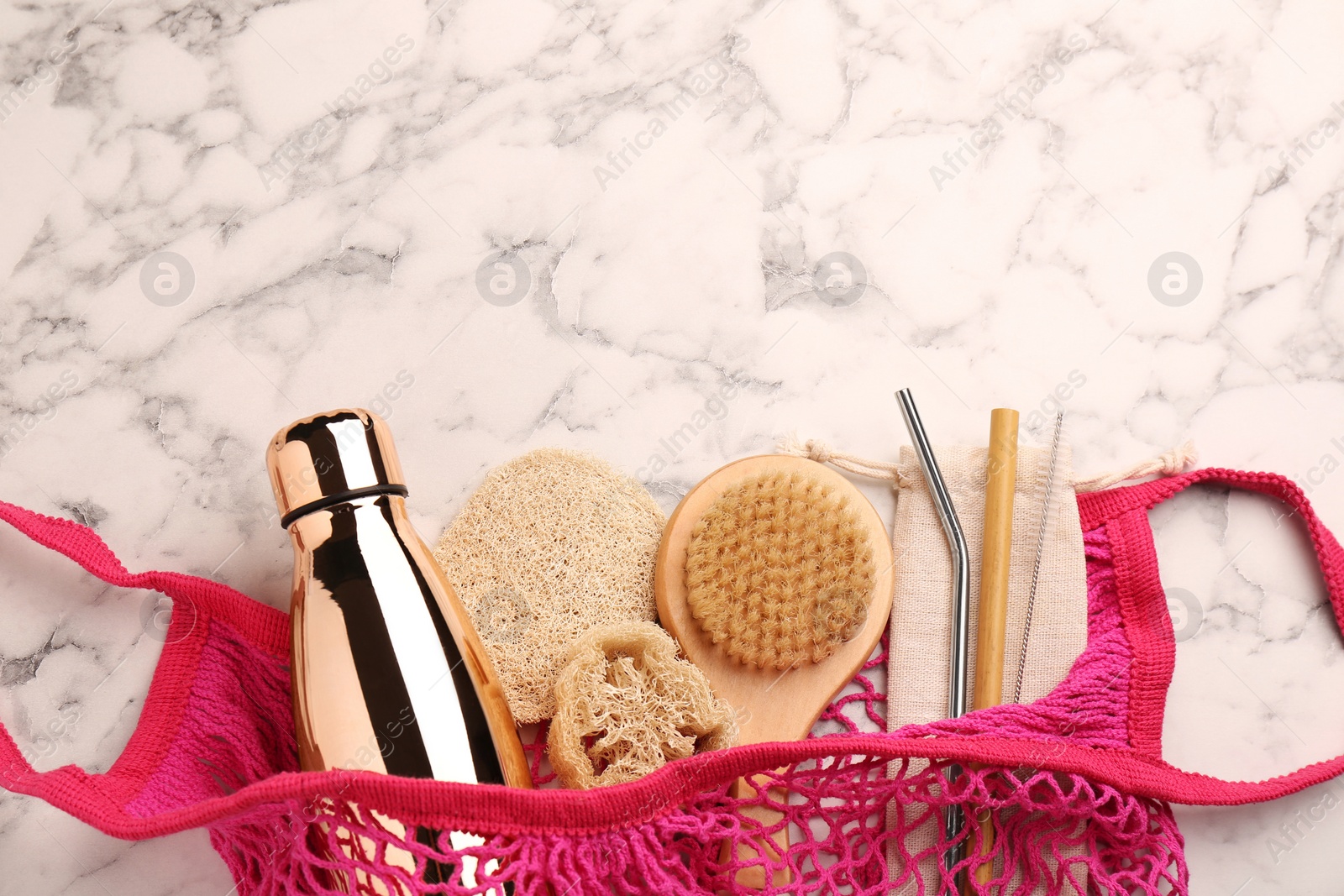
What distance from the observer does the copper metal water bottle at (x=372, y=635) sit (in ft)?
1.70

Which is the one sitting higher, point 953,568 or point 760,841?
point 953,568

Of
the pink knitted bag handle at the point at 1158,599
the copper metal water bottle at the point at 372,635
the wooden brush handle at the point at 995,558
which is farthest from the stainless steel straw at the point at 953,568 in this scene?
the copper metal water bottle at the point at 372,635

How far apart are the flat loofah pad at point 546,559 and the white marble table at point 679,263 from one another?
3 centimetres

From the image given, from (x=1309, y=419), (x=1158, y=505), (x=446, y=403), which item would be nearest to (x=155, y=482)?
(x=446, y=403)

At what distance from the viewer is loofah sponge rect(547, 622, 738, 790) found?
21.7 inches

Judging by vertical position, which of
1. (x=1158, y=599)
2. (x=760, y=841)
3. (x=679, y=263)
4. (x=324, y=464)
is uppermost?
(x=679, y=263)

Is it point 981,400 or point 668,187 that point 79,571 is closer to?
point 668,187

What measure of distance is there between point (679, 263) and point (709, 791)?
1.28 ft

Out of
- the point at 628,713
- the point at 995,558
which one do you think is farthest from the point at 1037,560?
the point at 628,713

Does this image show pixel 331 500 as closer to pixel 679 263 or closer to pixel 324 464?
pixel 324 464

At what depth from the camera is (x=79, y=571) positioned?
65 cm

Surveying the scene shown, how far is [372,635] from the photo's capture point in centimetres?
53

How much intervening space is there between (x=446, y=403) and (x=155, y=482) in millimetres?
221

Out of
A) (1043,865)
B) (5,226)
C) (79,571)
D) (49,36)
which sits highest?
(49,36)
